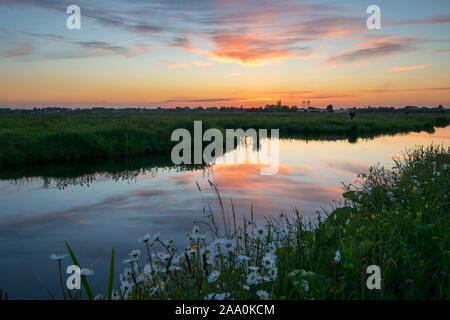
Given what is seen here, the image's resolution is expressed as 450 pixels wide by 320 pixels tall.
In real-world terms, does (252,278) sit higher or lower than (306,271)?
higher

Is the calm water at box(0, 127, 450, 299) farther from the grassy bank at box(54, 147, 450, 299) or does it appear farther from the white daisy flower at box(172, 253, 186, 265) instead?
the white daisy flower at box(172, 253, 186, 265)

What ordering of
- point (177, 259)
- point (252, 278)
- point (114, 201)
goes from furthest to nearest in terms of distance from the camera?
point (114, 201)
point (177, 259)
point (252, 278)

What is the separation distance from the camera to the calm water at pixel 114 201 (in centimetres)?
742

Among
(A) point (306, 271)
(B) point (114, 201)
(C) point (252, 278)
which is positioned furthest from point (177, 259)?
(B) point (114, 201)

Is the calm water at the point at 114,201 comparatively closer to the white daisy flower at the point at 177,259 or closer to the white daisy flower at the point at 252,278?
the white daisy flower at the point at 177,259

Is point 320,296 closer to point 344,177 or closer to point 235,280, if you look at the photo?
point 235,280

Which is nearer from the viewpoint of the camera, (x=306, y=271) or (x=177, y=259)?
(x=177, y=259)

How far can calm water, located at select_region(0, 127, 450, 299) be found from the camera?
742 cm

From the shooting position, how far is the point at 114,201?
12.0 meters

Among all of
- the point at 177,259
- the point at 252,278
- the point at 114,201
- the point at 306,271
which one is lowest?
the point at 114,201

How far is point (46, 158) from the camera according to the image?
1920cm

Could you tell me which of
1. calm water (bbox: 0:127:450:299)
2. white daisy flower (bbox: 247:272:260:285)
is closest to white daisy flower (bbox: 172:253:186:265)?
white daisy flower (bbox: 247:272:260:285)

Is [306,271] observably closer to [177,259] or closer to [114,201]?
[177,259]
